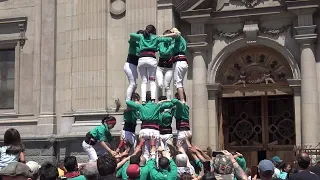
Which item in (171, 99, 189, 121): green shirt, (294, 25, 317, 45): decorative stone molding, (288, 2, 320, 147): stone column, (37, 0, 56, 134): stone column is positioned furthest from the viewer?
(37, 0, 56, 134): stone column

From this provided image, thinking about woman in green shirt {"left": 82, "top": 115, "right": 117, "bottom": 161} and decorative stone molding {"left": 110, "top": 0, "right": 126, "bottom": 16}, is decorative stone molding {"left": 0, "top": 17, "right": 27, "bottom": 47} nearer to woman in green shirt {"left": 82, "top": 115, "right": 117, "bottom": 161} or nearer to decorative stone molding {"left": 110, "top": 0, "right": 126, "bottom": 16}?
decorative stone molding {"left": 110, "top": 0, "right": 126, "bottom": 16}

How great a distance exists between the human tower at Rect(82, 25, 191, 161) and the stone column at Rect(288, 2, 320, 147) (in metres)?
5.71

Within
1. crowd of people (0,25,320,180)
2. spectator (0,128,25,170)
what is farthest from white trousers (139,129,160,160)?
spectator (0,128,25,170)

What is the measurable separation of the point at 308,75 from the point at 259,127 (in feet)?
8.66

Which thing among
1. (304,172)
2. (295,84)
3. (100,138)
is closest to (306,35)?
(295,84)

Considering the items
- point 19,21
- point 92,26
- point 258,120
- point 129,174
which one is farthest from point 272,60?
point 129,174

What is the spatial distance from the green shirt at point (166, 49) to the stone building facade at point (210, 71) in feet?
18.3

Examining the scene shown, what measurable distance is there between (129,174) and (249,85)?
35.4 feet

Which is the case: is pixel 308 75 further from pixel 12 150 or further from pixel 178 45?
pixel 12 150

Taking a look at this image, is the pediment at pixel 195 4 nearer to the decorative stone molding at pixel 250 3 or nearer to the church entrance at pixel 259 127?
the decorative stone molding at pixel 250 3

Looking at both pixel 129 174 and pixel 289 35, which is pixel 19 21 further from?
pixel 129 174

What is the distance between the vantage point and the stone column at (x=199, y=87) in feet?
58.9

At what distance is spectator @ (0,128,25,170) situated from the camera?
827cm

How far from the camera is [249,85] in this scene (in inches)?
723
